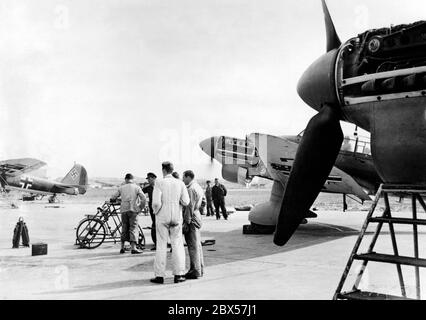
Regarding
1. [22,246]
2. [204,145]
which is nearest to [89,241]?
[22,246]

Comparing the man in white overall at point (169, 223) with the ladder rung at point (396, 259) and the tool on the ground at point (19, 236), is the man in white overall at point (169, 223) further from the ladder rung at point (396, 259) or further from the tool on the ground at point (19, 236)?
the tool on the ground at point (19, 236)

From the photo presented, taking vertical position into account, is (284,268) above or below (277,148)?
below

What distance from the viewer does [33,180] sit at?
158ft

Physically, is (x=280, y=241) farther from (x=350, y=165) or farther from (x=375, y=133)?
(x=350, y=165)

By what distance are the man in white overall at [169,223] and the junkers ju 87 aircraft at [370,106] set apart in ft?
7.20

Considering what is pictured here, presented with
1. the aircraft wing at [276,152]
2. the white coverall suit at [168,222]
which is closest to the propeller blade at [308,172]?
the white coverall suit at [168,222]

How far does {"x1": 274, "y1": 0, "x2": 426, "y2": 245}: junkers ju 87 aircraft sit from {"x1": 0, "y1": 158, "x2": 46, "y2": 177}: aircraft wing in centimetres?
4308

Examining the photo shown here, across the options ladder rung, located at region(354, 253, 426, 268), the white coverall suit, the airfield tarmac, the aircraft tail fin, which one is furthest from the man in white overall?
the aircraft tail fin

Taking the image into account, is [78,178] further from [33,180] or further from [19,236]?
[19,236]

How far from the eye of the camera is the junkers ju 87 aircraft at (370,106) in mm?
4113

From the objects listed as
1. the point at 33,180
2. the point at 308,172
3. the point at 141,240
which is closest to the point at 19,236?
the point at 141,240

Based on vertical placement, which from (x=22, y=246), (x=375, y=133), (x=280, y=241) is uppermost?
(x=375, y=133)
